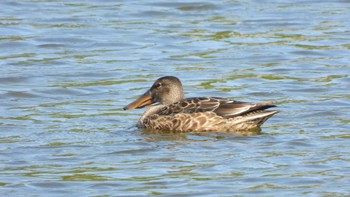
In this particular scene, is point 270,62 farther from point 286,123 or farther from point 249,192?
point 249,192

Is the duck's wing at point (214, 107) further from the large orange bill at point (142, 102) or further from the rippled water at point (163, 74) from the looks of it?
the large orange bill at point (142, 102)

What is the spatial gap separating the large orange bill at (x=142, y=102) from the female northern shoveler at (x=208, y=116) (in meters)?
0.27

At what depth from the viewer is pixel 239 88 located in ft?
54.0

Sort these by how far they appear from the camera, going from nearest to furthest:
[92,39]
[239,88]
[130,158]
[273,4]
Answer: [130,158] → [239,88] → [92,39] → [273,4]

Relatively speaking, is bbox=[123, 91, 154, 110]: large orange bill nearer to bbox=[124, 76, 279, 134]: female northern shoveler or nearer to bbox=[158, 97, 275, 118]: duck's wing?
bbox=[124, 76, 279, 134]: female northern shoveler

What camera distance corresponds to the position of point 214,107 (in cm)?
1430

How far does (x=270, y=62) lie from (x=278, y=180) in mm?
7136

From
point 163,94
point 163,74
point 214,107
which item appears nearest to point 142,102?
point 163,94

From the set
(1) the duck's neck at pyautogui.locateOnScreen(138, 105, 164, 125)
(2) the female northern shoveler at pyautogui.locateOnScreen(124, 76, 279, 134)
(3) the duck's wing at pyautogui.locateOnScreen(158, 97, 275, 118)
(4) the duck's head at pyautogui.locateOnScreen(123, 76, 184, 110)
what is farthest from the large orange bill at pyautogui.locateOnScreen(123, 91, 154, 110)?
(3) the duck's wing at pyautogui.locateOnScreen(158, 97, 275, 118)

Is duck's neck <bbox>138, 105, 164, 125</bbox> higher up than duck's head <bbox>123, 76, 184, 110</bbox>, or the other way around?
duck's head <bbox>123, 76, 184, 110</bbox>

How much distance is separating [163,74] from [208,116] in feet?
10.6

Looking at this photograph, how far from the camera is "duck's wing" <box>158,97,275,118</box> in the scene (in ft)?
46.2

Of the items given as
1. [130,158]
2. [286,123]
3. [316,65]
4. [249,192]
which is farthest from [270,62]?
[249,192]

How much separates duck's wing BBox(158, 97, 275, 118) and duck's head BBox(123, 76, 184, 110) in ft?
0.70
